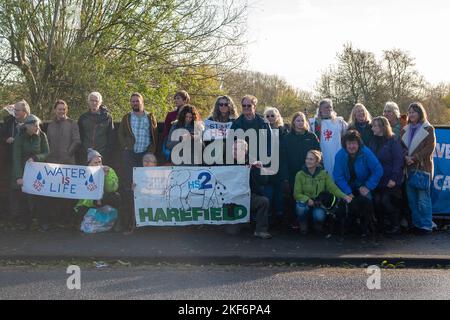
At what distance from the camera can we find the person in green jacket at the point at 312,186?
902cm

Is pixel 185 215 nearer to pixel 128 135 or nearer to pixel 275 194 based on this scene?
pixel 275 194

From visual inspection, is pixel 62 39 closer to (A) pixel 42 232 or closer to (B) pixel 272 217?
(A) pixel 42 232

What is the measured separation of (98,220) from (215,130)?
2.37m

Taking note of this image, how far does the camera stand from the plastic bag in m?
9.34

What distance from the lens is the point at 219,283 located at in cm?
675

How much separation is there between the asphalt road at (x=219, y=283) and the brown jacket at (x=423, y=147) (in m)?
2.27

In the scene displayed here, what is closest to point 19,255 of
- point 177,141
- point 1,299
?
point 1,299

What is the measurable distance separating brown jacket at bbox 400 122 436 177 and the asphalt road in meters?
2.27

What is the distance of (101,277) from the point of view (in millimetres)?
7027

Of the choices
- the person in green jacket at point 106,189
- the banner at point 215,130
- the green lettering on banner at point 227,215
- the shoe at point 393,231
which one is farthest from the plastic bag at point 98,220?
the shoe at point 393,231

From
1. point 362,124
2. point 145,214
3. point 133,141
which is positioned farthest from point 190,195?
point 362,124

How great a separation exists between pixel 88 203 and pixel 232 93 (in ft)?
43.9

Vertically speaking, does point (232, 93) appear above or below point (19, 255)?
above

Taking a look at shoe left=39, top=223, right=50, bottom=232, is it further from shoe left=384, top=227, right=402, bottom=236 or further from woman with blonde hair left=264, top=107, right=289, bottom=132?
shoe left=384, top=227, right=402, bottom=236
